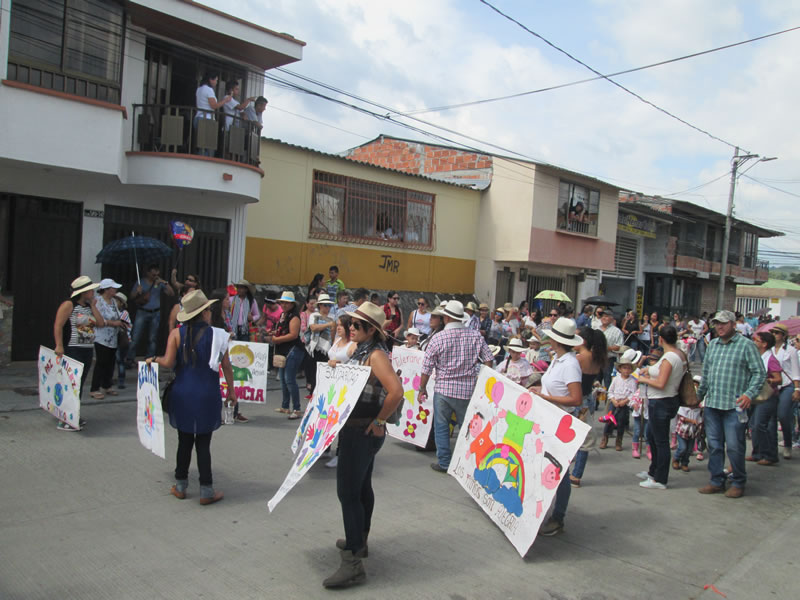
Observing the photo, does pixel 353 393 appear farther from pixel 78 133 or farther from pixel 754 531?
pixel 78 133

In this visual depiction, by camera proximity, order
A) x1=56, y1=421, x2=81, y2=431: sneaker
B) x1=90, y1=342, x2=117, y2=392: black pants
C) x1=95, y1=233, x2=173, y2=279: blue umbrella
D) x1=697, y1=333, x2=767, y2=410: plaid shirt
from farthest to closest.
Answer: x1=95, y1=233, x2=173, y2=279: blue umbrella < x1=90, y1=342, x2=117, y2=392: black pants < x1=56, y1=421, x2=81, y2=431: sneaker < x1=697, y1=333, x2=767, y2=410: plaid shirt

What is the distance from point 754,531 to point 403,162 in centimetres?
Answer: 1909

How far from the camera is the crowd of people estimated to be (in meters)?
4.21

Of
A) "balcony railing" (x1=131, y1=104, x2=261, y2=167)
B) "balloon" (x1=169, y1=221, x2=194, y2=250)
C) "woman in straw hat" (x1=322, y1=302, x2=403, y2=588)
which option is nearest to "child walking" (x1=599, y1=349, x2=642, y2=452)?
"woman in straw hat" (x1=322, y1=302, x2=403, y2=588)

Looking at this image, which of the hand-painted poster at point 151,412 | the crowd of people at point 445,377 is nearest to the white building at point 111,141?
the crowd of people at point 445,377

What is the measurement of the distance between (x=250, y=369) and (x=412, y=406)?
237 centimetres

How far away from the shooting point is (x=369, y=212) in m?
17.3

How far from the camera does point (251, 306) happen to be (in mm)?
11453

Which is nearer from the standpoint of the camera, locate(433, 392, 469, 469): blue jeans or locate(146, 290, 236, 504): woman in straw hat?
locate(146, 290, 236, 504): woman in straw hat

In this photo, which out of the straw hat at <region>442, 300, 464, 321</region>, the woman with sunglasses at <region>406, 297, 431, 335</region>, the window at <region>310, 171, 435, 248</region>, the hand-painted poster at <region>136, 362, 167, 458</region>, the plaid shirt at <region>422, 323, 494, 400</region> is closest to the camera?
the hand-painted poster at <region>136, 362, 167, 458</region>

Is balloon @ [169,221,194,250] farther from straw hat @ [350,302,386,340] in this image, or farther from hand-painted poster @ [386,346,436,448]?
straw hat @ [350,302,386,340]

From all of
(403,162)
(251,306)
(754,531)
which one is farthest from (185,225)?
(403,162)

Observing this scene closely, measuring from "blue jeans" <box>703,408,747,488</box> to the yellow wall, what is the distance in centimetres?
1048

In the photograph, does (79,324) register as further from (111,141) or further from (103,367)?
(111,141)
